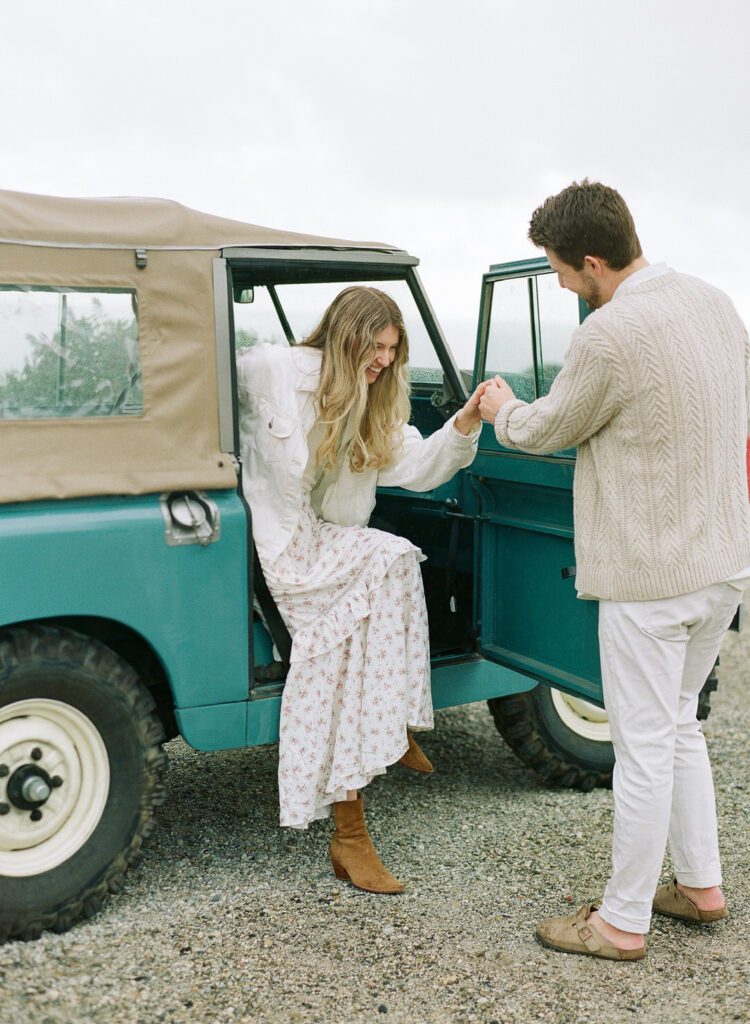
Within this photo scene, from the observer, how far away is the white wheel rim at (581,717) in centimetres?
434

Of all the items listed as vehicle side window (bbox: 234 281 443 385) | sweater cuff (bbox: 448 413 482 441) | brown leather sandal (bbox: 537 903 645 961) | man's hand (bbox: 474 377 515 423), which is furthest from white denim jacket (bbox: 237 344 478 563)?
brown leather sandal (bbox: 537 903 645 961)

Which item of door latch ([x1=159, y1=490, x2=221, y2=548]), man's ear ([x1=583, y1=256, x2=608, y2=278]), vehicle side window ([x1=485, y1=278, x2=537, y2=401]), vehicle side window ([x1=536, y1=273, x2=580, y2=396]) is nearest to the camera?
man's ear ([x1=583, y1=256, x2=608, y2=278])

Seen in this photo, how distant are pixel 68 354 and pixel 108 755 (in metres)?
1.11

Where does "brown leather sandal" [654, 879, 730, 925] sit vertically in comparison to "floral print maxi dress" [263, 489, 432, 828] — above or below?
below

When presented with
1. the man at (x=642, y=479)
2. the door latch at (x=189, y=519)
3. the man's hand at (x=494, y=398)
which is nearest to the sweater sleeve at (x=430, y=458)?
the man's hand at (x=494, y=398)

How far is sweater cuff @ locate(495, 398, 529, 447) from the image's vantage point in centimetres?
309

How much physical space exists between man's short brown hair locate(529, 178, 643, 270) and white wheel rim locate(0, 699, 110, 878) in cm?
180

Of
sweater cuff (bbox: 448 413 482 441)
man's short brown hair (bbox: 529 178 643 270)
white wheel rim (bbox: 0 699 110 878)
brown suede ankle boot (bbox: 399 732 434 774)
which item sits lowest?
brown suede ankle boot (bbox: 399 732 434 774)

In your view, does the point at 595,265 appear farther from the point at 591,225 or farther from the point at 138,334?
the point at 138,334

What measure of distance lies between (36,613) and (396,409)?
1.28 m

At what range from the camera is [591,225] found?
285 centimetres

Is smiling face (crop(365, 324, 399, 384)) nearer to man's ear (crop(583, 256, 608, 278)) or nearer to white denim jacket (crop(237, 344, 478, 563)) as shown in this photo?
white denim jacket (crop(237, 344, 478, 563))

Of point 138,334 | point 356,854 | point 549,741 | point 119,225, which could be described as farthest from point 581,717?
→ point 119,225

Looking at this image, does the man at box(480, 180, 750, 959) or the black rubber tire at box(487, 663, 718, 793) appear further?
the black rubber tire at box(487, 663, 718, 793)
